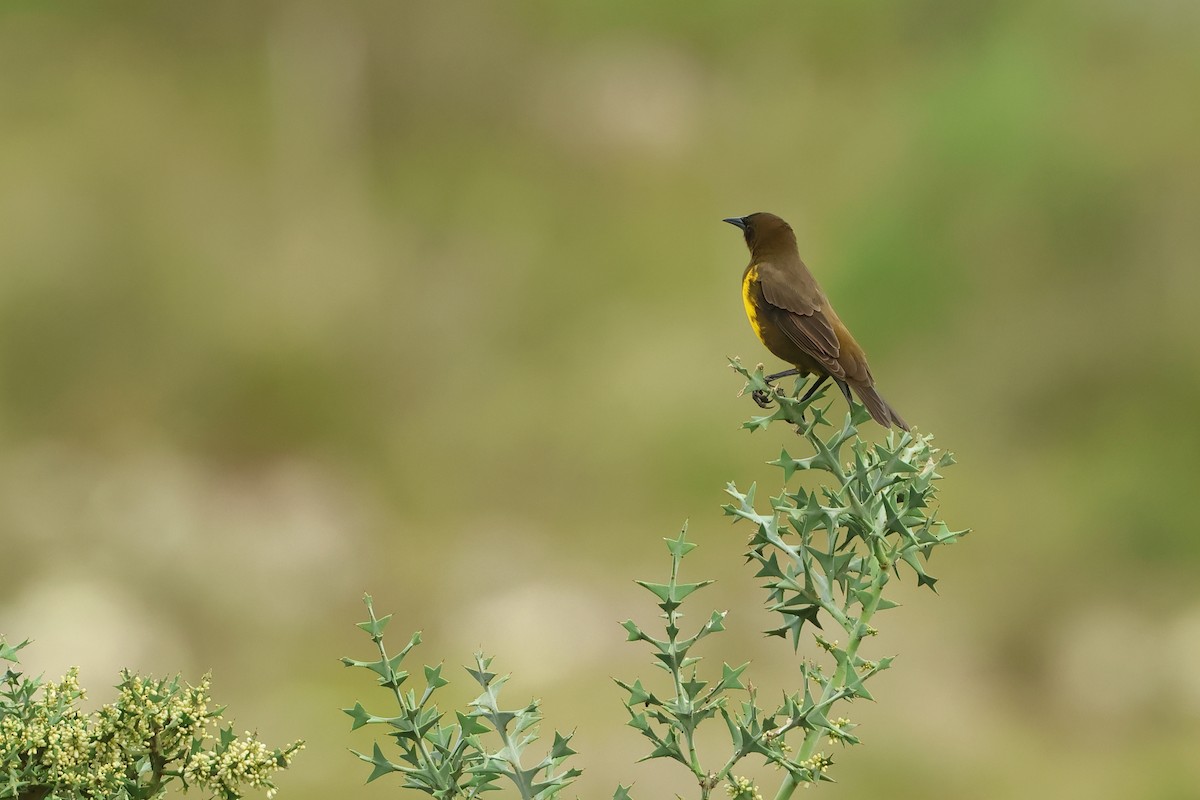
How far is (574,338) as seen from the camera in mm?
11281

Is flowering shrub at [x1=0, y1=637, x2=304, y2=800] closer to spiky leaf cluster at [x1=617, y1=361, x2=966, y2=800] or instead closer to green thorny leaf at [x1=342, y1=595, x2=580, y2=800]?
green thorny leaf at [x1=342, y1=595, x2=580, y2=800]

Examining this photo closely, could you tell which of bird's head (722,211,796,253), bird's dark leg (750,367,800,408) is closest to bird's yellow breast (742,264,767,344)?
bird's dark leg (750,367,800,408)

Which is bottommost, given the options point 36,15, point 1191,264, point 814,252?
point 1191,264

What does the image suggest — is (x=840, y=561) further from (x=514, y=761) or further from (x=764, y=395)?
(x=764, y=395)

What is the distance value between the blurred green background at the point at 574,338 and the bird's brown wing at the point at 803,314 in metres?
5.07

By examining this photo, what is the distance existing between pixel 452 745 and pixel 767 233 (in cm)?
294

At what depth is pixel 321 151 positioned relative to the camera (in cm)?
1195

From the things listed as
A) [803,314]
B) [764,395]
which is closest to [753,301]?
[803,314]

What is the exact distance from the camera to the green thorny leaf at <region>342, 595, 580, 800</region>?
1.64 metres

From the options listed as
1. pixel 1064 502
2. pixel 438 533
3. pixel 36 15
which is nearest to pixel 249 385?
pixel 438 533

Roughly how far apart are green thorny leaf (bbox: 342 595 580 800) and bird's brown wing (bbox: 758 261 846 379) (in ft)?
6.74

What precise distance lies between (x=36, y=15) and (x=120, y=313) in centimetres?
315

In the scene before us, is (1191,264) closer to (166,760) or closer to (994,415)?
(994,415)

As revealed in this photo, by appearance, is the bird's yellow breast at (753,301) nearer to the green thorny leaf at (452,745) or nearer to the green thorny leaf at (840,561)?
the green thorny leaf at (840,561)
